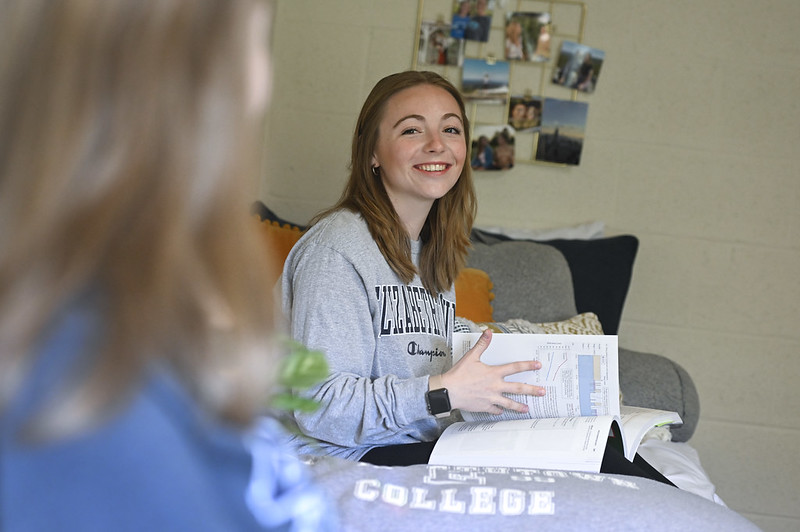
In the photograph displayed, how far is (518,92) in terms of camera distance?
10.7 feet

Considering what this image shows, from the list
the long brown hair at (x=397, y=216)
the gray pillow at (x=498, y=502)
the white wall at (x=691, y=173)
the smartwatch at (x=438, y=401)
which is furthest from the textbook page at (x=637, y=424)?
the white wall at (x=691, y=173)

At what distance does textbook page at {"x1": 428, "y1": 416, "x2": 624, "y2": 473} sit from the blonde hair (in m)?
1.04

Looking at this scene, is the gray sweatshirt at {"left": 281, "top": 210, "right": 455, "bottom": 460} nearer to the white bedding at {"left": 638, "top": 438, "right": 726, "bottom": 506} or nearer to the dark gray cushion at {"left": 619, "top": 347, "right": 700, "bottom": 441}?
the white bedding at {"left": 638, "top": 438, "right": 726, "bottom": 506}

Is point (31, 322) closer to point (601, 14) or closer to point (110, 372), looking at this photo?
point (110, 372)

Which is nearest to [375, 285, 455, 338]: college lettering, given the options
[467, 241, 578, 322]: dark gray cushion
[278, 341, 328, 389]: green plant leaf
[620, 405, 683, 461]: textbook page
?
[620, 405, 683, 461]: textbook page

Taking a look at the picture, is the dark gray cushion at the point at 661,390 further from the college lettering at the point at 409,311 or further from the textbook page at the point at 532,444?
the textbook page at the point at 532,444

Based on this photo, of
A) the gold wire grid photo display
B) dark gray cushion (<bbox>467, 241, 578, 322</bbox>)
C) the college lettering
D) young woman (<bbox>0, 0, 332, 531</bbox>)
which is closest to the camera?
young woman (<bbox>0, 0, 332, 531</bbox>)

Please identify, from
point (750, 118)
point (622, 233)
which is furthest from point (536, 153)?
point (750, 118)

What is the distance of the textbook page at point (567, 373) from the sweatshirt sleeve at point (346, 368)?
0.18 metres

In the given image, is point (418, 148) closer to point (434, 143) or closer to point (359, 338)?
point (434, 143)

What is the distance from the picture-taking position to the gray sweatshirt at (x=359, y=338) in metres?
1.59

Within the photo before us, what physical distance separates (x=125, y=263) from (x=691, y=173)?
10.1 feet

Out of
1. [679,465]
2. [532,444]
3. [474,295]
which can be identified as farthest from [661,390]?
[532,444]

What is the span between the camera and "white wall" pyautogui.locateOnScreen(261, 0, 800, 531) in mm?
3236
